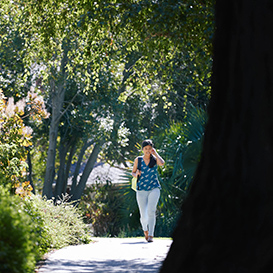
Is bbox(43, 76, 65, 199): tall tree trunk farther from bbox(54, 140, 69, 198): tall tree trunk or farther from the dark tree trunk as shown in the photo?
the dark tree trunk

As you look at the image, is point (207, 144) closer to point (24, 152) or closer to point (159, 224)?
point (24, 152)

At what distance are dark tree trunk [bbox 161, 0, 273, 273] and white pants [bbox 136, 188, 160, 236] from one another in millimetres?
6271

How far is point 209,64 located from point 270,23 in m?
6.19

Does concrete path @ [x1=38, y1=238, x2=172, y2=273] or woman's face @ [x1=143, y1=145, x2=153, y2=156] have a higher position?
woman's face @ [x1=143, y1=145, x2=153, y2=156]

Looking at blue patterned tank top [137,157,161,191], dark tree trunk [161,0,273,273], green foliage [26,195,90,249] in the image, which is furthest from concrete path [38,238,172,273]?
dark tree trunk [161,0,273,273]

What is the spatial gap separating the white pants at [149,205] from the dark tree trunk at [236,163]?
20.6 ft

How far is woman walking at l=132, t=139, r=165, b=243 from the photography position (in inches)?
425

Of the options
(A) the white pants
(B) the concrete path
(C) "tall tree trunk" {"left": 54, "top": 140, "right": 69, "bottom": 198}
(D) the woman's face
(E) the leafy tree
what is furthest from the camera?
(C) "tall tree trunk" {"left": 54, "top": 140, "right": 69, "bottom": 198}

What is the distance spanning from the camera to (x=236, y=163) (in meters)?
4.41

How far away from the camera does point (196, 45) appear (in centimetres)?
1050

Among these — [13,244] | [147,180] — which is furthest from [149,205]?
[13,244]

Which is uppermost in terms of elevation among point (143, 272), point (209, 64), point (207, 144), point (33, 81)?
point (33, 81)

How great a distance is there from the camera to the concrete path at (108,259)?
6.86 meters

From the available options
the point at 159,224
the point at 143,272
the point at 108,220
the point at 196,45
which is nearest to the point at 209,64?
the point at 196,45
